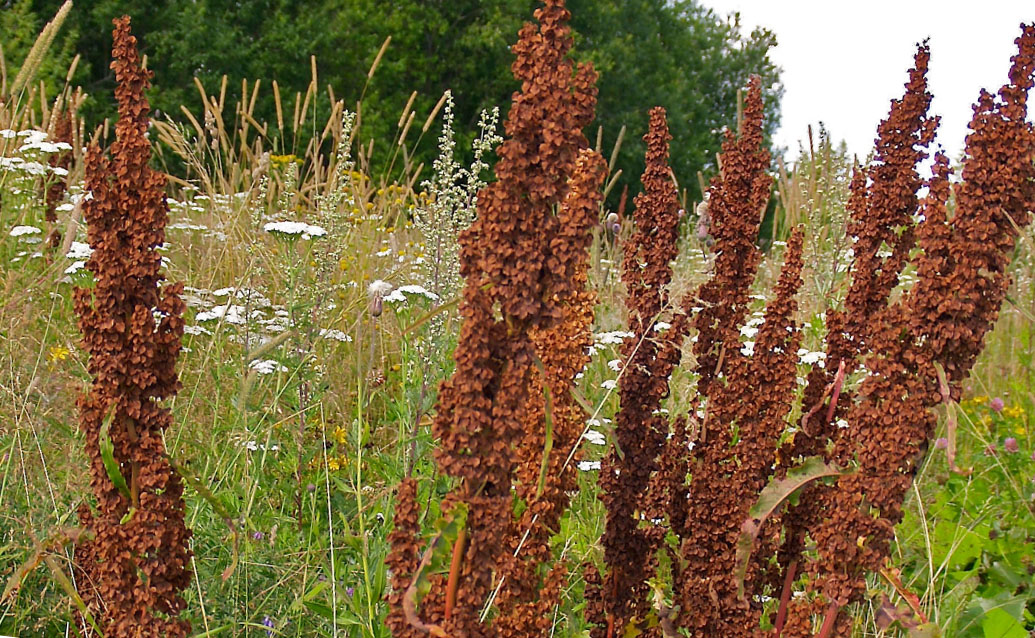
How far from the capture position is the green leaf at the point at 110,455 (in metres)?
2.08

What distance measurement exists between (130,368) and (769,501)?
1527 millimetres

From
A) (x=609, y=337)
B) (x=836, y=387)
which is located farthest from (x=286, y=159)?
(x=836, y=387)

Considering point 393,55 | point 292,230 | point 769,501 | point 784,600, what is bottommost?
point 784,600

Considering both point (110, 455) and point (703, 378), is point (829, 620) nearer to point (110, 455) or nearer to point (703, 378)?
point (703, 378)

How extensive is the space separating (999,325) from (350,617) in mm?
7104

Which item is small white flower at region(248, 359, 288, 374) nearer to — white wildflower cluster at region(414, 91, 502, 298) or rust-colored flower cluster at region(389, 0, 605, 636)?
white wildflower cluster at region(414, 91, 502, 298)

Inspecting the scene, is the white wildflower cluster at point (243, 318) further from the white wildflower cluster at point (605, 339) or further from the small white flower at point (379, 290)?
the white wildflower cluster at point (605, 339)

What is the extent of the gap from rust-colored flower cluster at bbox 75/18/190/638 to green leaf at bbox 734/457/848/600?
1335 millimetres

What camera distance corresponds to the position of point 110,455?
2.13 metres

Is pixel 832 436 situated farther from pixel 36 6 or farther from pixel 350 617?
pixel 36 6

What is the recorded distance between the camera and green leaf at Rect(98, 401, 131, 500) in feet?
6.84

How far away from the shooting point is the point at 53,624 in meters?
3.08

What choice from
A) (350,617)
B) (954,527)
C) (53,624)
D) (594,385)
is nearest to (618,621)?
(350,617)

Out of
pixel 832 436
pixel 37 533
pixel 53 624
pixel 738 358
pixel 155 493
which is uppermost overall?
pixel 738 358
